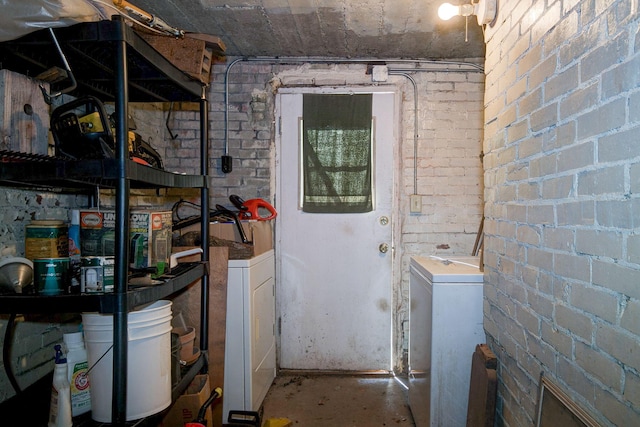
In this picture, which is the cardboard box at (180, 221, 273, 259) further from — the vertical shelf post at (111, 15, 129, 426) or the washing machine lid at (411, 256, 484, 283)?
the vertical shelf post at (111, 15, 129, 426)

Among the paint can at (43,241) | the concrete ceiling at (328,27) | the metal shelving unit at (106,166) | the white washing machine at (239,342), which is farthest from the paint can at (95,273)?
the concrete ceiling at (328,27)

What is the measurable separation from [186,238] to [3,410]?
1229 mm

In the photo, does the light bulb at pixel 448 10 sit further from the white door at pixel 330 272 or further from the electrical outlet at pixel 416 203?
the electrical outlet at pixel 416 203

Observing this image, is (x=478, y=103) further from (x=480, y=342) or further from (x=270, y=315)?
(x=270, y=315)

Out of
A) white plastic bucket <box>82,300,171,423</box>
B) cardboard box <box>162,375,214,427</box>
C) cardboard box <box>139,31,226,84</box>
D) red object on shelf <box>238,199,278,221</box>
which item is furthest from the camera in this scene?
red object on shelf <box>238,199,278,221</box>

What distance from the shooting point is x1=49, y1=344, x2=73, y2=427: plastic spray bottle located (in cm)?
127

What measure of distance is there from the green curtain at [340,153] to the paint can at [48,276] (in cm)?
206

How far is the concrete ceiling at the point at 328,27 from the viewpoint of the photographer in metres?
2.31

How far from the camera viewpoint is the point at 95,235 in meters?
1.39

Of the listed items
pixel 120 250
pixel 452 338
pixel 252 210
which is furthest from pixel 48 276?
pixel 452 338

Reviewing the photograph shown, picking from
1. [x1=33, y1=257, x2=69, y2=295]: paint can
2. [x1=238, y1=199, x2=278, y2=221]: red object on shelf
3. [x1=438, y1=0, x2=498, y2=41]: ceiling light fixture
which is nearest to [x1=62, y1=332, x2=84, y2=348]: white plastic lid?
[x1=33, y1=257, x2=69, y2=295]: paint can

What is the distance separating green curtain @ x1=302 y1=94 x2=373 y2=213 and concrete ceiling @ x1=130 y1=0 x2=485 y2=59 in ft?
1.30

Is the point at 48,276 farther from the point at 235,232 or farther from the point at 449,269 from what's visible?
the point at 449,269

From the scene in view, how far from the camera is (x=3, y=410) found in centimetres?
138
